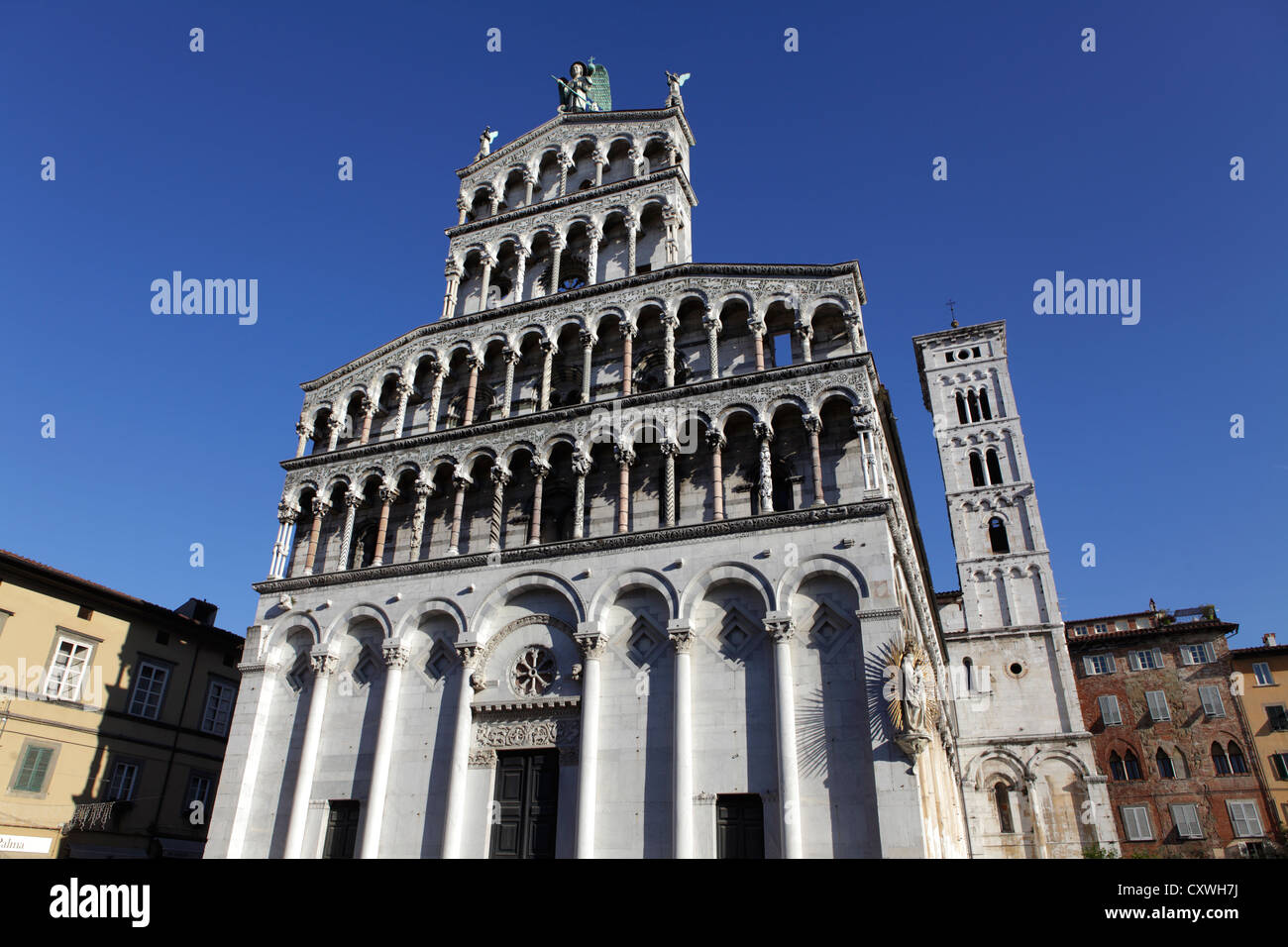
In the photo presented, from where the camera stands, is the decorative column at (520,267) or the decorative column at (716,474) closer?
the decorative column at (716,474)

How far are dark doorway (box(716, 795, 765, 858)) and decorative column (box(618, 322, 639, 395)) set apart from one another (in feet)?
42.9

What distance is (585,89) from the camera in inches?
1612

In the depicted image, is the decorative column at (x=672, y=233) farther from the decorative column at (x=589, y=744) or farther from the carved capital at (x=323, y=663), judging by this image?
the carved capital at (x=323, y=663)

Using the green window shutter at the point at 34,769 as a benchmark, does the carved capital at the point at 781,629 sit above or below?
above

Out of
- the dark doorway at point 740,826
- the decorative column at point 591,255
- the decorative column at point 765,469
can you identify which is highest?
the decorative column at point 591,255

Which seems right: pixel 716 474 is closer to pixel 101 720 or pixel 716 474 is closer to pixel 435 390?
pixel 435 390

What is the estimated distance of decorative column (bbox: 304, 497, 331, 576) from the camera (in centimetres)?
2989

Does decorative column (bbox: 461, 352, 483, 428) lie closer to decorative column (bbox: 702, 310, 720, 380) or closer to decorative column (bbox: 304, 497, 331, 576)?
decorative column (bbox: 304, 497, 331, 576)

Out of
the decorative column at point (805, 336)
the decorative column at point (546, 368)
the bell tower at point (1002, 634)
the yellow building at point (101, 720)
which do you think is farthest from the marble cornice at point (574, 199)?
the bell tower at point (1002, 634)

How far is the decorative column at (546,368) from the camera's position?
28.9 m

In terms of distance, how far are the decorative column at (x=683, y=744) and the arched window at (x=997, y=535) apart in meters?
34.4
